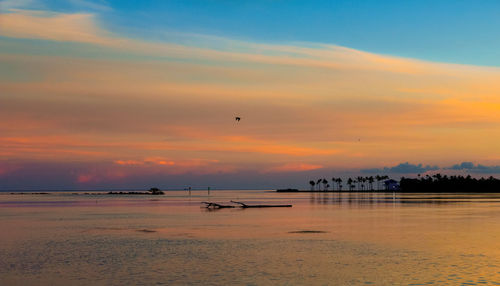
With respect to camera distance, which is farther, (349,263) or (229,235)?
(229,235)

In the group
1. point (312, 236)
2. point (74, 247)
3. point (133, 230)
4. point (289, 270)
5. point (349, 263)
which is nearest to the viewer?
point (289, 270)

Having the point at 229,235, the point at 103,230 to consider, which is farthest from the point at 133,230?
the point at 229,235

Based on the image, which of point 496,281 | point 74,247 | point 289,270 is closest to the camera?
point 496,281

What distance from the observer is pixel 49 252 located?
38.8 meters

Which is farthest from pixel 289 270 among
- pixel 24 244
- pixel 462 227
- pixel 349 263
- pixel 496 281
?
pixel 462 227

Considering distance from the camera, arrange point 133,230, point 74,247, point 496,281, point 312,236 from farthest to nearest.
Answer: point 133,230 → point 312,236 → point 74,247 → point 496,281

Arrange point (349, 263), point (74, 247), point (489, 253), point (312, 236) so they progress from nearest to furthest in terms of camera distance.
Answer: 1. point (349, 263)
2. point (489, 253)
3. point (74, 247)
4. point (312, 236)

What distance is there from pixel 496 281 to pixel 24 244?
115 feet

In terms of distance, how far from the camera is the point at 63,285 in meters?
27.0

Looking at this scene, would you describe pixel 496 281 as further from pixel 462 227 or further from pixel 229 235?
pixel 462 227

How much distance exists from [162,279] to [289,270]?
24.1 feet

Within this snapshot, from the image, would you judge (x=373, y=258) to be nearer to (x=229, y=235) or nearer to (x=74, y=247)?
(x=229, y=235)

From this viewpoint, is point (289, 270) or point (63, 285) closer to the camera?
point (63, 285)

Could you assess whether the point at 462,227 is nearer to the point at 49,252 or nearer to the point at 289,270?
the point at 289,270
